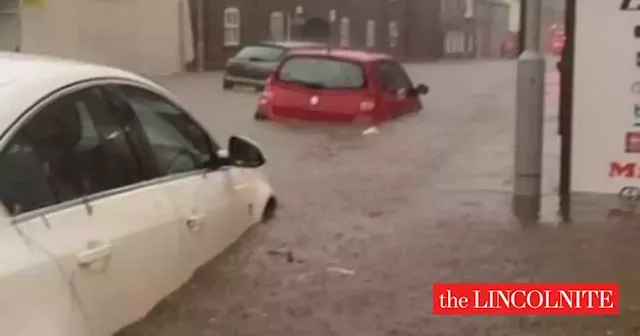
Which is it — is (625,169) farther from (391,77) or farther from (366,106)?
(391,77)

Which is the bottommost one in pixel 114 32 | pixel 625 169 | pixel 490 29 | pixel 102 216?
pixel 490 29

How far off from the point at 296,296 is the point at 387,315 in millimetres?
499

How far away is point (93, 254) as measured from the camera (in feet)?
13.8

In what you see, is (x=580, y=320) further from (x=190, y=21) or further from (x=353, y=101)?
(x=190, y=21)

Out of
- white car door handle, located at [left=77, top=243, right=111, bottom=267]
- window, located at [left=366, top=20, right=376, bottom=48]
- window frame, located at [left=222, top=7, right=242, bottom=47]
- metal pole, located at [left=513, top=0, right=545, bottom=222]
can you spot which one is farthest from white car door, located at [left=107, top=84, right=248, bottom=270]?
window, located at [left=366, top=20, right=376, bottom=48]

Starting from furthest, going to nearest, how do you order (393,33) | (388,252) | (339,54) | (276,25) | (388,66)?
(393,33) < (276,25) < (388,66) < (339,54) < (388,252)

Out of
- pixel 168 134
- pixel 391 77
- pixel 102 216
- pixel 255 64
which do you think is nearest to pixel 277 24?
pixel 255 64

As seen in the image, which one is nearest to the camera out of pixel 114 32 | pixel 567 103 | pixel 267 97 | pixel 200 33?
pixel 567 103

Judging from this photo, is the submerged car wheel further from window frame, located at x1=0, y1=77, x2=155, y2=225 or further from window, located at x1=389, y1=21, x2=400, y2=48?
window, located at x1=389, y1=21, x2=400, y2=48

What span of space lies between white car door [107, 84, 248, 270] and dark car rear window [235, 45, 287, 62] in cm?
1696

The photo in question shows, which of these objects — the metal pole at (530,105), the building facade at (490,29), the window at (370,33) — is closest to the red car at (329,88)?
the metal pole at (530,105)

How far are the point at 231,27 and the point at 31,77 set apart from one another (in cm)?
3066

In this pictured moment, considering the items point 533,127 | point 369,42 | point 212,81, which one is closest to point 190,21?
point 212,81

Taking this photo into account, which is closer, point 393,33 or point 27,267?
point 27,267
